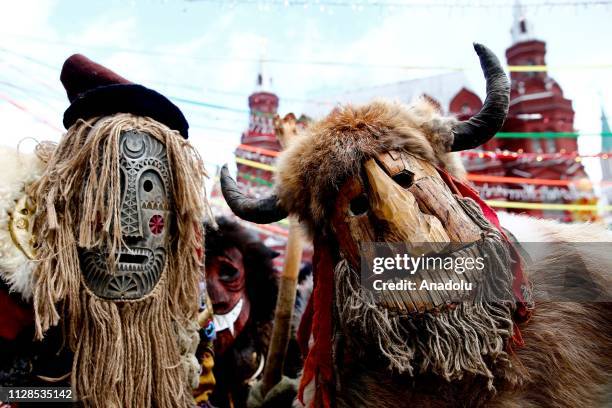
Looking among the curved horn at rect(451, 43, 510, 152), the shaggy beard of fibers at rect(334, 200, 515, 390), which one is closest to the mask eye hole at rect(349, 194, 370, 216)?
the shaggy beard of fibers at rect(334, 200, 515, 390)

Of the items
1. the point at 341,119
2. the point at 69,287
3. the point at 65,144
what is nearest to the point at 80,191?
the point at 65,144

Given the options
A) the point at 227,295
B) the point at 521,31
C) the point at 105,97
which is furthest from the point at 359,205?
the point at 521,31

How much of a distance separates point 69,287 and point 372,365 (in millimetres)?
1121

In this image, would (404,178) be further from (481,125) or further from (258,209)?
(258,209)

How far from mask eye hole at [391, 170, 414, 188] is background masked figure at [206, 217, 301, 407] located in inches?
73.0

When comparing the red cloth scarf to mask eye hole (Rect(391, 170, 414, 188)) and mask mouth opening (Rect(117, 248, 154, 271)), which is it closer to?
mask eye hole (Rect(391, 170, 414, 188))

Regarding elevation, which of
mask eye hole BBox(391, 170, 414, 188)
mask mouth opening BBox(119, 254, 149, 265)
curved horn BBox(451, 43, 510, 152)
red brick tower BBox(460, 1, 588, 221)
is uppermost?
red brick tower BBox(460, 1, 588, 221)

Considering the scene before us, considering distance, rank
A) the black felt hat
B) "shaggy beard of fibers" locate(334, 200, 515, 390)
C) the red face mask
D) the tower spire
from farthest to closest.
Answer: the tower spire, the red face mask, the black felt hat, "shaggy beard of fibers" locate(334, 200, 515, 390)

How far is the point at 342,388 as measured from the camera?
5.74 feet

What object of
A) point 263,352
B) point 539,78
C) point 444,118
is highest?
point 539,78

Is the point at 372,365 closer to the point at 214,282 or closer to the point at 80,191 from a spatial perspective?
the point at 80,191

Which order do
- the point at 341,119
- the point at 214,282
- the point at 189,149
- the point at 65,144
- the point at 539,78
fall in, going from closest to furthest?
the point at 341,119, the point at 65,144, the point at 189,149, the point at 214,282, the point at 539,78

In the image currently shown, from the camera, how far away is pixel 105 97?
219cm

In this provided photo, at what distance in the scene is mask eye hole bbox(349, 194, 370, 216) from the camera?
1685mm
